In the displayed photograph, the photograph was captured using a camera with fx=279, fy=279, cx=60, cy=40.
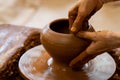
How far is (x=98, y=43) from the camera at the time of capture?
1.26 m

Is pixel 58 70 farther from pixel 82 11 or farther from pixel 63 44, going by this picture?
pixel 82 11

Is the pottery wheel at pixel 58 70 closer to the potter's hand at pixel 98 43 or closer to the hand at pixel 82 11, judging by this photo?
the potter's hand at pixel 98 43

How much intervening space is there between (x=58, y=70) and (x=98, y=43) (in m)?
0.31

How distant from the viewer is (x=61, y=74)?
1439 mm

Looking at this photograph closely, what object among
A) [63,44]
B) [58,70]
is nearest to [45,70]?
[58,70]

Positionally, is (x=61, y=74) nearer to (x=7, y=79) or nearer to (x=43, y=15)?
(x=7, y=79)

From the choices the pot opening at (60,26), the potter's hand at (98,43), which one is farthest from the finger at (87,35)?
the pot opening at (60,26)

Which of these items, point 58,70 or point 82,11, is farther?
point 58,70

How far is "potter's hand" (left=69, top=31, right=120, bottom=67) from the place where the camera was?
1.24 metres

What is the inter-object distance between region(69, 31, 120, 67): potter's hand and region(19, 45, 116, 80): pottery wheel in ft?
0.35

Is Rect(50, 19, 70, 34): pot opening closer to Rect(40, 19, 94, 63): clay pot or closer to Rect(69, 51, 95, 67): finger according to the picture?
Rect(40, 19, 94, 63): clay pot

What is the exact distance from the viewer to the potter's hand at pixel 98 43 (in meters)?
1.24

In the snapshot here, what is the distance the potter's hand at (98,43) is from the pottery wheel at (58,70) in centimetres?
11

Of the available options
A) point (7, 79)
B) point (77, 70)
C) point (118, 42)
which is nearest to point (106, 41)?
point (118, 42)
